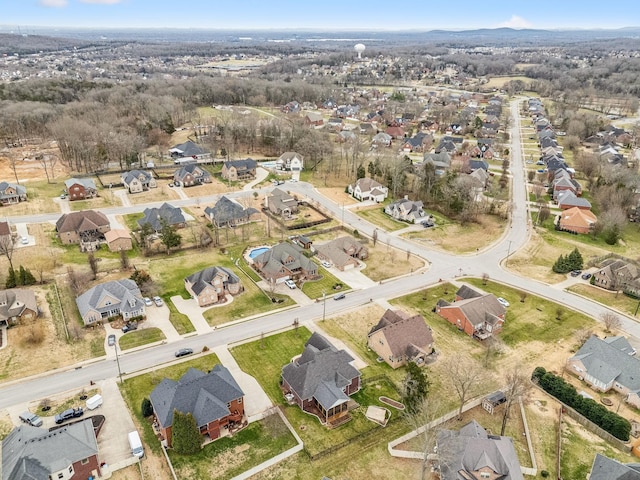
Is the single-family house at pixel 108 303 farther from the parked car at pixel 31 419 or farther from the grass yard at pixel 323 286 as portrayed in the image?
the grass yard at pixel 323 286

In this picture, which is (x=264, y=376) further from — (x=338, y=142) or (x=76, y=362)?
(x=338, y=142)

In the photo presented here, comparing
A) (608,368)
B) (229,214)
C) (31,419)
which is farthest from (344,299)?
(31,419)

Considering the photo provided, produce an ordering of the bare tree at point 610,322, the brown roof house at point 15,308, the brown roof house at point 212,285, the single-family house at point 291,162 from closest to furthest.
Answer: the brown roof house at point 15,308 < the bare tree at point 610,322 < the brown roof house at point 212,285 < the single-family house at point 291,162

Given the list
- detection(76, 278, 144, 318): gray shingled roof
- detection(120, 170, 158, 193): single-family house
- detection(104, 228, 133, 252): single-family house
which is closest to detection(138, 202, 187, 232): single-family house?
detection(104, 228, 133, 252): single-family house

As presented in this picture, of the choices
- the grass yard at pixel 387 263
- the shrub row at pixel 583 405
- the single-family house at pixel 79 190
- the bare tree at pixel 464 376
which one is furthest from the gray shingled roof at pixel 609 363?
the single-family house at pixel 79 190

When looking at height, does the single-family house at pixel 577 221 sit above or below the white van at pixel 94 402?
above

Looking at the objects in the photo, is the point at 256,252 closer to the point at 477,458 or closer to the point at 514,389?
the point at 514,389

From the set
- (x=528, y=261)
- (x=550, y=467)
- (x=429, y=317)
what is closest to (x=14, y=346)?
(x=429, y=317)
